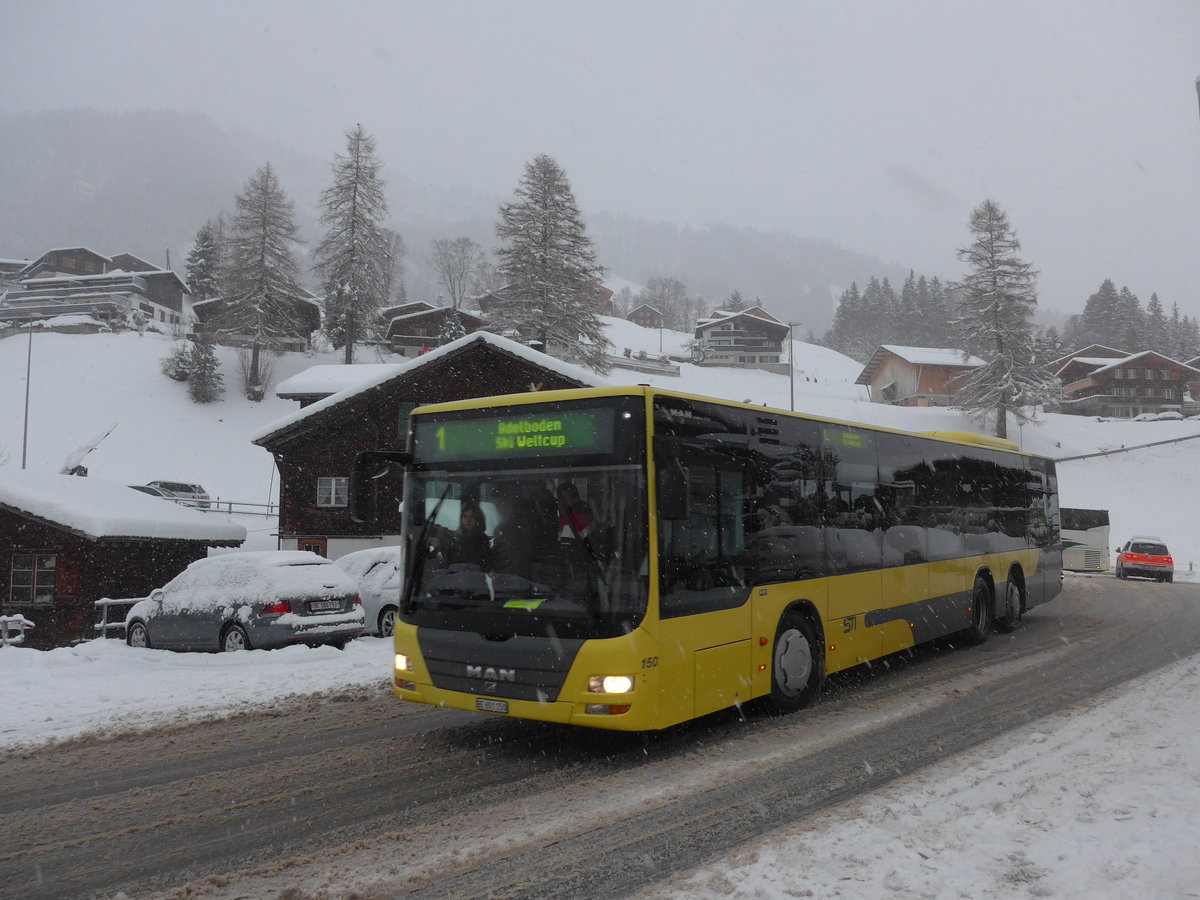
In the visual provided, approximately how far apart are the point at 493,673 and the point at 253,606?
24.2 ft

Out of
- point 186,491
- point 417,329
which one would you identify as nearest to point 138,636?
point 186,491

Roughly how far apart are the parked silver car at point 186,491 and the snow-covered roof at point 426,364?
1728 centimetres

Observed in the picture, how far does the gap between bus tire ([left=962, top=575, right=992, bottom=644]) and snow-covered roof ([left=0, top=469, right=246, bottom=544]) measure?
65.3 feet

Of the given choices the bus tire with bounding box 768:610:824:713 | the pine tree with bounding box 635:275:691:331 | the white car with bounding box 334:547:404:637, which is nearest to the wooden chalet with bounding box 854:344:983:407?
the white car with bounding box 334:547:404:637

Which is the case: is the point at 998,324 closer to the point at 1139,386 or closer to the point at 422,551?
the point at 1139,386

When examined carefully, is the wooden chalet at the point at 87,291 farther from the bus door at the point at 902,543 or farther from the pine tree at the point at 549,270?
the bus door at the point at 902,543

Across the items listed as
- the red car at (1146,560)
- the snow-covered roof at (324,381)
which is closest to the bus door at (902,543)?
the red car at (1146,560)

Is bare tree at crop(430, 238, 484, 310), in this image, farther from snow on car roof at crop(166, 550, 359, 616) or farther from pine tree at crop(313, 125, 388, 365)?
snow on car roof at crop(166, 550, 359, 616)

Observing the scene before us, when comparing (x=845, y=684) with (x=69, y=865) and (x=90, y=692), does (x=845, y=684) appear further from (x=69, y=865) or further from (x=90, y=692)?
(x=90, y=692)

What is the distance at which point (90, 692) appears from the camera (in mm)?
9391

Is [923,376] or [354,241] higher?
[354,241]

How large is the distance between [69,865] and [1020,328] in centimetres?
6301

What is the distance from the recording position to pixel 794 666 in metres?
8.38

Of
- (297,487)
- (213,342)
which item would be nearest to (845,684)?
(297,487)
